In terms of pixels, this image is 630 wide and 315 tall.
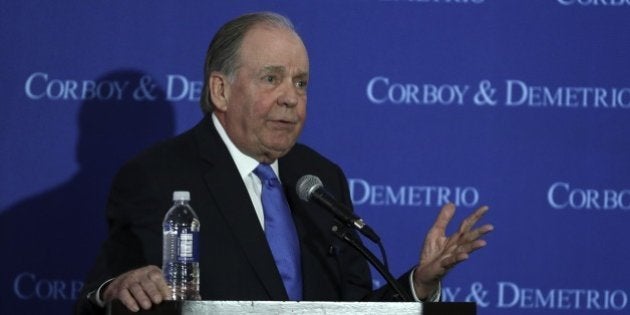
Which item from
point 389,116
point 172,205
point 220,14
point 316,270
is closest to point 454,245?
point 316,270

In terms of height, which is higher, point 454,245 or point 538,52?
point 538,52

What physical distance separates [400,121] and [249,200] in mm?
1148

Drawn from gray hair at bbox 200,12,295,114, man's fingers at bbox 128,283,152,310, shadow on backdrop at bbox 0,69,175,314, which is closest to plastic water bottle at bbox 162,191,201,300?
man's fingers at bbox 128,283,152,310

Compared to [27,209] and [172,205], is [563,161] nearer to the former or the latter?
[172,205]

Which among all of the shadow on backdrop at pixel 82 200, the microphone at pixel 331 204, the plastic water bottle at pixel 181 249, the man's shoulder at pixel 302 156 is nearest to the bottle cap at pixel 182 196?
the plastic water bottle at pixel 181 249

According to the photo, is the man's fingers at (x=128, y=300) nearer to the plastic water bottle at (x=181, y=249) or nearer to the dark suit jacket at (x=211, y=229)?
the plastic water bottle at (x=181, y=249)

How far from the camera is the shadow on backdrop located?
160 inches

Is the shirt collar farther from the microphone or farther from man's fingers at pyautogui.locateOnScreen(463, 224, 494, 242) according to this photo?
man's fingers at pyautogui.locateOnScreen(463, 224, 494, 242)

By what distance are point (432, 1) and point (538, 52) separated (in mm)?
420

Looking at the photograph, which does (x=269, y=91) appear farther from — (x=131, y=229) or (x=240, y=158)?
(x=131, y=229)

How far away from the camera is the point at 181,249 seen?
8.97ft

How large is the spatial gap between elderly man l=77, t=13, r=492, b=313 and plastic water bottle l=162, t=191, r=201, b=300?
64 mm

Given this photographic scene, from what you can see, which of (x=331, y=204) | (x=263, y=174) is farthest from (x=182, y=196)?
(x=263, y=174)

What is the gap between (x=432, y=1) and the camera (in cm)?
411
